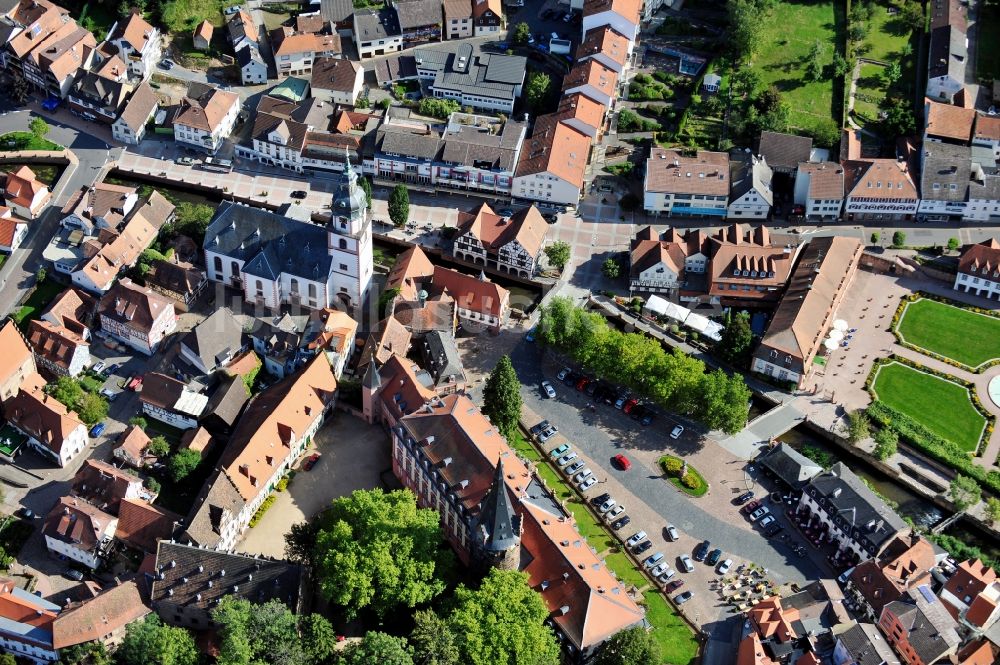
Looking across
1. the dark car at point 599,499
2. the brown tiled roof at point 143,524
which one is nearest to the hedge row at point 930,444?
the dark car at point 599,499

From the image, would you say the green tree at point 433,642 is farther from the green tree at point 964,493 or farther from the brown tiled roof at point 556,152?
the brown tiled roof at point 556,152

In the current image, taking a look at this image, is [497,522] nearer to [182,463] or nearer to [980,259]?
[182,463]

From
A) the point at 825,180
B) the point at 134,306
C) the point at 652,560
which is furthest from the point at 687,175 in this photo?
the point at 134,306

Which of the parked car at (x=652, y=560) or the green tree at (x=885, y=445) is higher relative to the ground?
the green tree at (x=885, y=445)

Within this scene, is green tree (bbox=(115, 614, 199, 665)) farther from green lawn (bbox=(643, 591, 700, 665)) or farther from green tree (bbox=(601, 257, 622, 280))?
green tree (bbox=(601, 257, 622, 280))

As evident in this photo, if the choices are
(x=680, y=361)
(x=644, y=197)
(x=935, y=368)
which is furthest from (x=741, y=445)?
(x=644, y=197)
